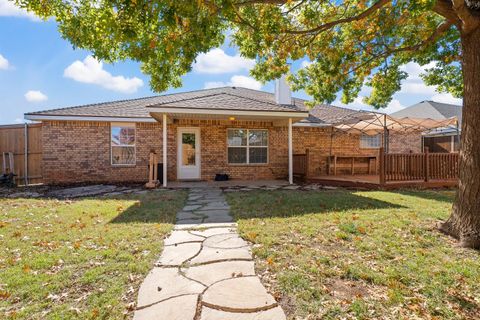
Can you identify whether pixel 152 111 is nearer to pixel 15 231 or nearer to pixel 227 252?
pixel 15 231

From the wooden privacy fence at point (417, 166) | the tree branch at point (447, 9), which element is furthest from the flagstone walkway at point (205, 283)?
the wooden privacy fence at point (417, 166)

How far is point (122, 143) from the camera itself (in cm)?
1192

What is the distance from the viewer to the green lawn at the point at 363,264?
2.44 meters

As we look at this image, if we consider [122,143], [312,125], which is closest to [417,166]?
[312,125]

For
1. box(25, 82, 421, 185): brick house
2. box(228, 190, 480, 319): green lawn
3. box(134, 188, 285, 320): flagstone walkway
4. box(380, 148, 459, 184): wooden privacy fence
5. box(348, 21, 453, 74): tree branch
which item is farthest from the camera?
box(25, 82, 421, 185): brick house

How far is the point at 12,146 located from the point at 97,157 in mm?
3862

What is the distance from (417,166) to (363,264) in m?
8.65

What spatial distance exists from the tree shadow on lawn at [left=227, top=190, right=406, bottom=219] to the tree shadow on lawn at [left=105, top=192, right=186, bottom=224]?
4.54 ft

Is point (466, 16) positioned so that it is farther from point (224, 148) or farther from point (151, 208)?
point (224, 148)

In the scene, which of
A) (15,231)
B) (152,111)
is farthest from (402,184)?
(15,231)

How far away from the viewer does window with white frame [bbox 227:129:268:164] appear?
1268 centimetres

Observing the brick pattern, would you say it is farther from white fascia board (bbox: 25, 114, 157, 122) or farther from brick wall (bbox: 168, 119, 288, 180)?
white fascia board (bbox: 25, 114, 157, 122)

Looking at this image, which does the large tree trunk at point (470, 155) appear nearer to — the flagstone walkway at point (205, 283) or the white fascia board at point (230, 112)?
the flagstone walkway at point (205, 283)

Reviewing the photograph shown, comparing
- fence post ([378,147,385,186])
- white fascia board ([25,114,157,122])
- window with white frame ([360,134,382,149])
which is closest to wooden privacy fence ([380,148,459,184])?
fence post ([378,147,385,186])
